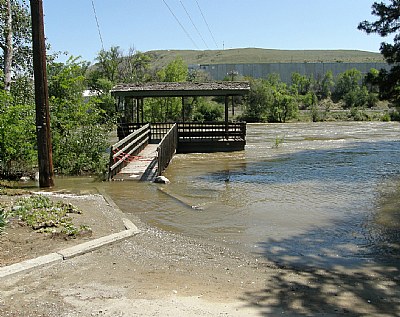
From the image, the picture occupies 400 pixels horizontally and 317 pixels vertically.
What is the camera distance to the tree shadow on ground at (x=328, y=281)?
5320mm

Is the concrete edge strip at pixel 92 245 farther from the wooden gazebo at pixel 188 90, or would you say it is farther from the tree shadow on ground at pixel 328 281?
the wooden gazebo at pixel 188 90

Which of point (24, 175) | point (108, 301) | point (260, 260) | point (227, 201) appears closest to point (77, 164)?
point (24, 175)

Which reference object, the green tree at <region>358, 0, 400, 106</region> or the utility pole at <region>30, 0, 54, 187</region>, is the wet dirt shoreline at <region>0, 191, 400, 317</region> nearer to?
the utility pole at <region>30, 0, 54, 187</region>

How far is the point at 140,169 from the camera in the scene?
1720 cm

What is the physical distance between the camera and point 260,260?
7438 millimetres


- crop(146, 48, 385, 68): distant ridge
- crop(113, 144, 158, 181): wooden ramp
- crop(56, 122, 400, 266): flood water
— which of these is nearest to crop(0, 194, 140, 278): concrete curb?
crop(56, 122, 400, 266): flood water

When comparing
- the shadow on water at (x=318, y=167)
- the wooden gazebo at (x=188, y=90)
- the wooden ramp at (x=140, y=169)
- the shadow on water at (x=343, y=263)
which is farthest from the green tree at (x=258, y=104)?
the shadow on water at (x=343, y=263)

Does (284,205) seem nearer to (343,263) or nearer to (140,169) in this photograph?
(343,263)

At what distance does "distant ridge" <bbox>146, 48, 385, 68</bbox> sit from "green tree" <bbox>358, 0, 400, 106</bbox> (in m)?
109

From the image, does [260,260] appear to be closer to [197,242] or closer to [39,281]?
[197,242]

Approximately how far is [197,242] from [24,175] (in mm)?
9099

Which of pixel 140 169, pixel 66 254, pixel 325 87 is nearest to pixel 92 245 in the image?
pixel 66 254

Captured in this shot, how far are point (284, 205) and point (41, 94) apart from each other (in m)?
6.96

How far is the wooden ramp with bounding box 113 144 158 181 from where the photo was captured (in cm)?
1588
